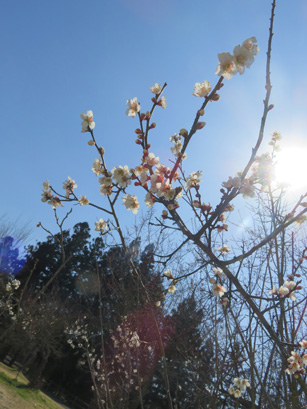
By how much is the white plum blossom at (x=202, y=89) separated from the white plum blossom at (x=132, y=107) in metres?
0.41

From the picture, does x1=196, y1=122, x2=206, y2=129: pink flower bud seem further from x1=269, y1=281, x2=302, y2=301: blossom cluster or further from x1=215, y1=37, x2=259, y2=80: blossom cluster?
x1=269, y1=281, x2=302, y2=301: blossom cluster

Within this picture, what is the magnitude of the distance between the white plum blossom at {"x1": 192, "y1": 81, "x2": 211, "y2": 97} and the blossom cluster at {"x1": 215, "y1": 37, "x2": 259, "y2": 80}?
195mm

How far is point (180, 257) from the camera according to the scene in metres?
6.71

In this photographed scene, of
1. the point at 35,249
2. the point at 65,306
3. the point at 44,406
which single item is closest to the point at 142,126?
the point at 44,406

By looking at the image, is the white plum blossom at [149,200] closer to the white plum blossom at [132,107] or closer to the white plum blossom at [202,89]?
the white plum blossom at [132,107]

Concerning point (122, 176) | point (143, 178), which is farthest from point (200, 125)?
point (122, 176)

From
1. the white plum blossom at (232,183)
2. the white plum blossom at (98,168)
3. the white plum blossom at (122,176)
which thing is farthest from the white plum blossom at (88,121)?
the white plum blossom at (232,183)

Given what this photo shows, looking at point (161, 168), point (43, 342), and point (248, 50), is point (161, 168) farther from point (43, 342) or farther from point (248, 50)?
point (43, 342)

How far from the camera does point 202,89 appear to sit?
1.63 metres

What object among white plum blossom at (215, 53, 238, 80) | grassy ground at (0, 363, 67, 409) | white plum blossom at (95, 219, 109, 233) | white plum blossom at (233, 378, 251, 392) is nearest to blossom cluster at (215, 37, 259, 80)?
white plum blossom at (215, 53, 238, 80)

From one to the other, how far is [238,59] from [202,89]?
250 millimetres

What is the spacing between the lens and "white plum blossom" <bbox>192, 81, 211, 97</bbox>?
1.62 meters

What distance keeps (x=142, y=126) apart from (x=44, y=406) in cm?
1256

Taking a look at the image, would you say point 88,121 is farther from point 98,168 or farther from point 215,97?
point 215,97
